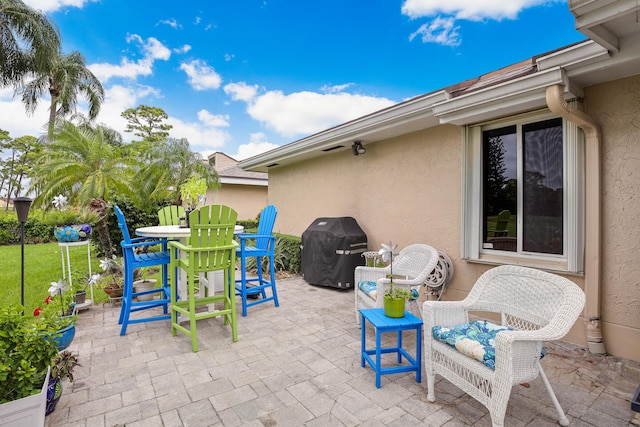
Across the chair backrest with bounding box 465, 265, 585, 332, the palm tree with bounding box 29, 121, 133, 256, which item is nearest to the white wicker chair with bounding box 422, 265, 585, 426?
the chair backrest with bounding box 465, 265, 585, 332

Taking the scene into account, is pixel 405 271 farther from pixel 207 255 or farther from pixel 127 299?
pixel 127 299

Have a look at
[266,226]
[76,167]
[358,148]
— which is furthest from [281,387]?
[76,167]

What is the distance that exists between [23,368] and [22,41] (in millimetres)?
16364

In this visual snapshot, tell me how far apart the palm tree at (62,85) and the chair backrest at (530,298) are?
1700 centimetres

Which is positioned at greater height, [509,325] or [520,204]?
[520,204]

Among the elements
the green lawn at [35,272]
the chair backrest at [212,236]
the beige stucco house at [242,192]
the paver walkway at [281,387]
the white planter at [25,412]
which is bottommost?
the paver walkway at [281,387]

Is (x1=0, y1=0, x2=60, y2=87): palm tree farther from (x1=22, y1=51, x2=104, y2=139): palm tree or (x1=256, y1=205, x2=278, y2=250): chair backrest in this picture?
(x1=256, y1=205, x2=278, y2=250): chair backrest

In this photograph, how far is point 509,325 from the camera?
245 centimetres

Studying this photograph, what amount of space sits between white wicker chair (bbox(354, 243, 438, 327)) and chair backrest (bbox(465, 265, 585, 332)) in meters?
0.70

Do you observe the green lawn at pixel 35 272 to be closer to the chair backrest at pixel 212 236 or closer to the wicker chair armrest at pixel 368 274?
the chair backrest at pixel 212 236

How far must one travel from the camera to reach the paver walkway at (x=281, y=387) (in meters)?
1.97

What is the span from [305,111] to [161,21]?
8974mm

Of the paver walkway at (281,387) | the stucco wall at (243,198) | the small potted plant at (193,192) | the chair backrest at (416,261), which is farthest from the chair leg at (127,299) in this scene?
the stucco wall at (243,198)

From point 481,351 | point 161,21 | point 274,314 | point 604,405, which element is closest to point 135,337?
point 274,314
